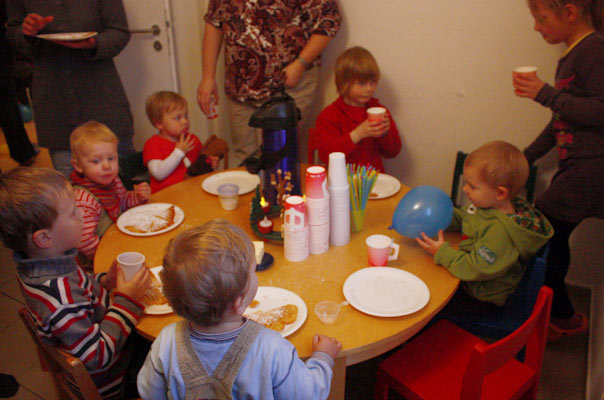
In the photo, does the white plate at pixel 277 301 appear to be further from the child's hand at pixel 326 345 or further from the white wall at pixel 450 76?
the white wall at pixel 450 76

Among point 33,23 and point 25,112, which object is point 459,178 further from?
point 25,112

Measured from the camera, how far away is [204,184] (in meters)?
2.17

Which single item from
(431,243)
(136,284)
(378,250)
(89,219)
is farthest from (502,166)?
(89,219)

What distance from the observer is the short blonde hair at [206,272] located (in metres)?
0.95

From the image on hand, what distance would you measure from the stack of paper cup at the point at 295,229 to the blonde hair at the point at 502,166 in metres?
0.64

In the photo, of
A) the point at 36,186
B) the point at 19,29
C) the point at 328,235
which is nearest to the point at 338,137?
the point at 328,235

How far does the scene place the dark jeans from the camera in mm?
2076

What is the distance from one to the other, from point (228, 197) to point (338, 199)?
52 cm

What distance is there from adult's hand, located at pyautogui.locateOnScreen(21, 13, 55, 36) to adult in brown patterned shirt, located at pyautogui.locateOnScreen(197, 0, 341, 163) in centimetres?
85

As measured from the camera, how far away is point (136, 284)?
1.38 m

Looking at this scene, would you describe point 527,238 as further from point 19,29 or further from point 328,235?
point 19,29

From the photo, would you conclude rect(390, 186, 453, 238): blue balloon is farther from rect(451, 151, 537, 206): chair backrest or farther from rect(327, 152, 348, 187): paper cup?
rect(451, 151, 537, 206): chair backrest

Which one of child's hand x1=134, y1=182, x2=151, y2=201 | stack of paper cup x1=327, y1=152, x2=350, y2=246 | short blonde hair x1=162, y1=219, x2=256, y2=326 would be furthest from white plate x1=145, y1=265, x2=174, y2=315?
child's hand x1=134, y1=182, x2=151, y2=201

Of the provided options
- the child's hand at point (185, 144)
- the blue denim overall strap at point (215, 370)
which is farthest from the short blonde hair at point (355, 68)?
the blue denim overall strap at point (215, 370)
